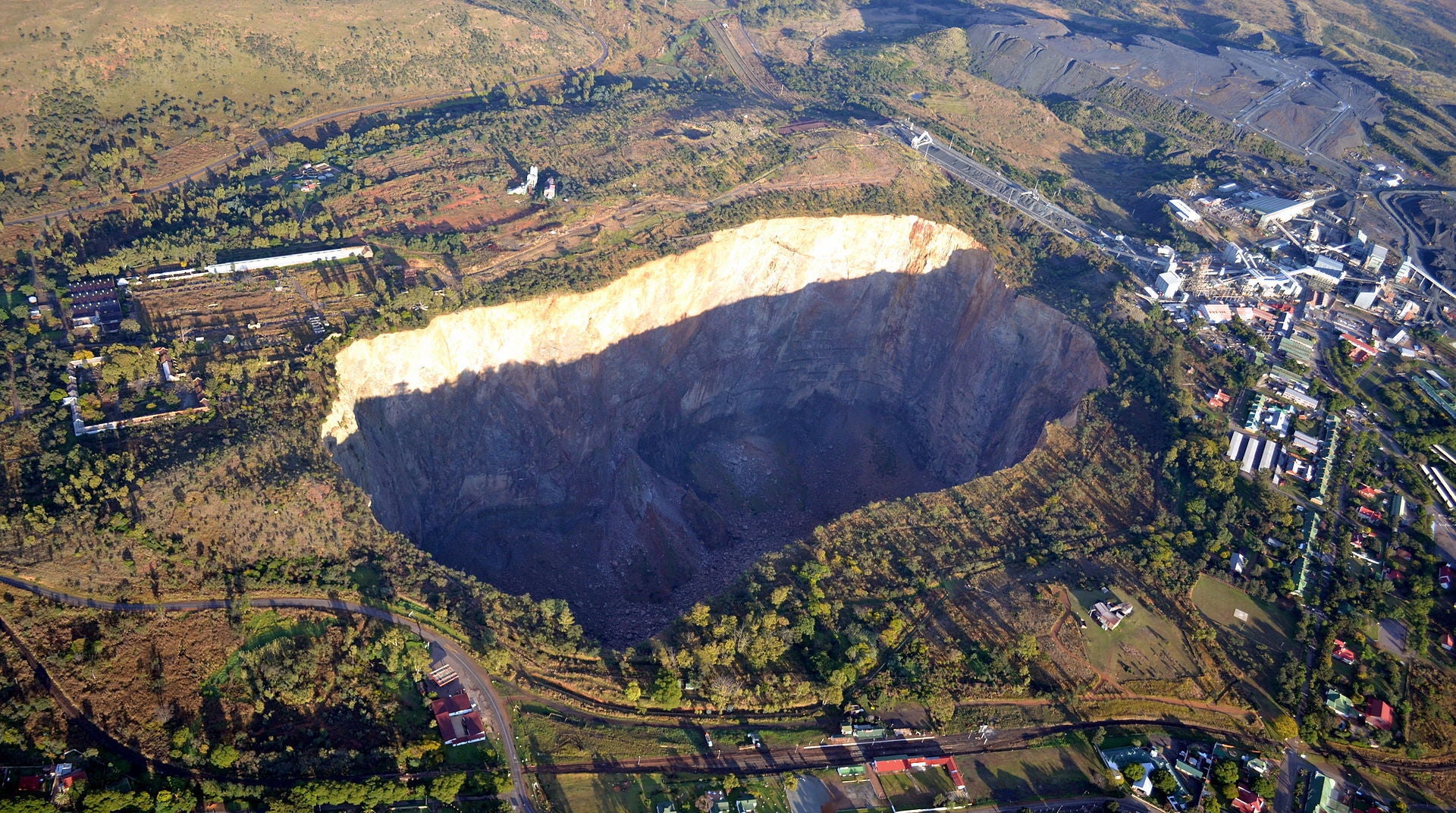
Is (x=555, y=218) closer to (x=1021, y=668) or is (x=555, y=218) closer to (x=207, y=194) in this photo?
(x=207, y=194)

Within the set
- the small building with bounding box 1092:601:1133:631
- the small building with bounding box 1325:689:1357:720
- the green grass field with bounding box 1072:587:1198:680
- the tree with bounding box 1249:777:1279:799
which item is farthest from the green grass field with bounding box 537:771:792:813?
the small building with bounding box 1325:689:1357:720

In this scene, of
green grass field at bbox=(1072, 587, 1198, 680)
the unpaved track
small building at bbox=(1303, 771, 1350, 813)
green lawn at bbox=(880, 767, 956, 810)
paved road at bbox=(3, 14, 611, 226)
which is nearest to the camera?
the unpaved track

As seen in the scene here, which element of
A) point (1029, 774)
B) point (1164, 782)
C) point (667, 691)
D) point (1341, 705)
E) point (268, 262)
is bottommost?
point (1029, 774)

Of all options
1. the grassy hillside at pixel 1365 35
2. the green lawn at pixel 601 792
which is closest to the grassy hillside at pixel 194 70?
the green lawn at pixel 601 792

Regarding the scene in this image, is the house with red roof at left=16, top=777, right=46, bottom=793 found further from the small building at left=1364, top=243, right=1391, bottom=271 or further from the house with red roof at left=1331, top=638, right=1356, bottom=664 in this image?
the small building at left=1364, top=243, right=1391, bottom=271

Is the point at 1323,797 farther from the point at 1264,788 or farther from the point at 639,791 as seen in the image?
the point at 639,791

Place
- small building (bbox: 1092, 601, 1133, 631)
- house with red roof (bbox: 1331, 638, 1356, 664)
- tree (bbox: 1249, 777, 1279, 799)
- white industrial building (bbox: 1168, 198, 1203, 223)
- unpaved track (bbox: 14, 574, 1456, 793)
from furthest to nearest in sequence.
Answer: white industrial building (bbox: 1168, 198, 1203, 223) → small building (bbox: 1092, 601, 1133, 631) → house with red roof (bbox: 1331, 638, 1356, 664) → tree (bbox: 1249, 777, 1279, 799) → unpaved track (bbox: 14, 574, 1456, 793)

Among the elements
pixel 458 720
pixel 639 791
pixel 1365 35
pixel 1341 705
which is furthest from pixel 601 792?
pixel 1365 35

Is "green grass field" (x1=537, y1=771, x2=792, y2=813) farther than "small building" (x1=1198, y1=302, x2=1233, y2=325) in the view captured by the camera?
No
